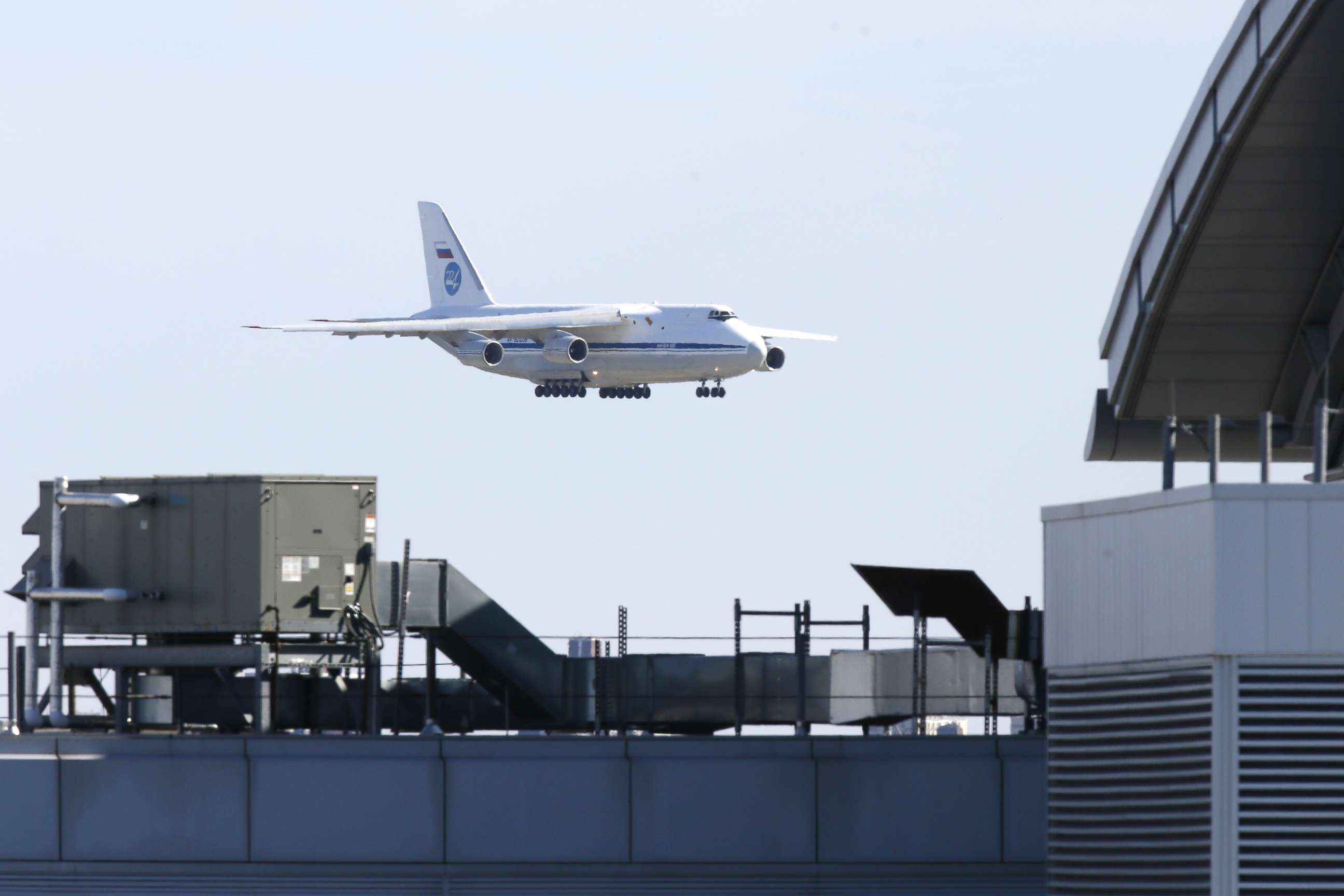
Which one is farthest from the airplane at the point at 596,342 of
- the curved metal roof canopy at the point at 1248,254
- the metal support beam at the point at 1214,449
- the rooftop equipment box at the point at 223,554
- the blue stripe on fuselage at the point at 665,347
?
the metal support beam at the point at 1214,449

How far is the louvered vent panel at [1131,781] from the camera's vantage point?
15141 millimetres

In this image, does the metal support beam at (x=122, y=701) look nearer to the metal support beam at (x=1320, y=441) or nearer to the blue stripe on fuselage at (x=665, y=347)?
the metal support beam at (x=1320, y=441)

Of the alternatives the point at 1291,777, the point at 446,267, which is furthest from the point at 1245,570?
the point at 446,267

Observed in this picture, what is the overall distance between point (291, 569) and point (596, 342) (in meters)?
A: 53.1

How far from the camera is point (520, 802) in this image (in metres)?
20.4

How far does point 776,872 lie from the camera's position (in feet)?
66.7

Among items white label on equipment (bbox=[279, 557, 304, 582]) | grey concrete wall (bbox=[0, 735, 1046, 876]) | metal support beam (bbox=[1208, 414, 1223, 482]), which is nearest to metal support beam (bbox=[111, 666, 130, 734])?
grey concrete wall (bbox=[0, 735, 1046, 876])

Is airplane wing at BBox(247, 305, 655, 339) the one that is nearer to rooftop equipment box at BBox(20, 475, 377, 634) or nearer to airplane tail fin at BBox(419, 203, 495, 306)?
airplane tail fin at BBox(419, 203, 495, 306)

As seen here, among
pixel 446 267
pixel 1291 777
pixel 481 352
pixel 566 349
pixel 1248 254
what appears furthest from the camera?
pixel 446 267

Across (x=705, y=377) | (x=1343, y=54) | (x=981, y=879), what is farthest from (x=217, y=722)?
(x=705, y=377)

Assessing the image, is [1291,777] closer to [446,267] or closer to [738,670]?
[738,670]

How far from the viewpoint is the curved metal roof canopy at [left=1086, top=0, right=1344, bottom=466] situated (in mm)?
20703

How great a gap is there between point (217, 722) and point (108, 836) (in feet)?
9.64

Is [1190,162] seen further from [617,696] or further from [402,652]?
[402,652]
